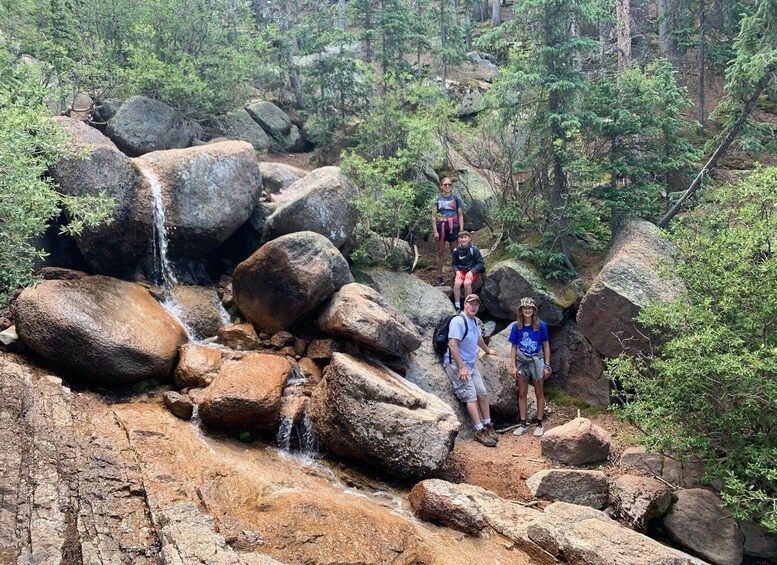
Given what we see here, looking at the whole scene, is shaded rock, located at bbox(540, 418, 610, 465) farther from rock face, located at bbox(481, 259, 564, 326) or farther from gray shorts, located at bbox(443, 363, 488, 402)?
rock face, located at bbox(481, 259, 564, 326)

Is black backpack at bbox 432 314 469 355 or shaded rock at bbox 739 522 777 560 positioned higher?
black backpack at bbox 432 314 469 355

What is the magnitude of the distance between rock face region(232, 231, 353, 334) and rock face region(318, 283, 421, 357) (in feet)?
1.40

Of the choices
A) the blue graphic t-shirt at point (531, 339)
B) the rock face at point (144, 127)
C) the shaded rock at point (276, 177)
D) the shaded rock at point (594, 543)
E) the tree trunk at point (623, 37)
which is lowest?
the shaded rock at point (594, 543)

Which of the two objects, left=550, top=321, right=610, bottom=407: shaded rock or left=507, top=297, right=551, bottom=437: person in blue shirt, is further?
left=550, top=321, right=610, bottom=407: shaded rock

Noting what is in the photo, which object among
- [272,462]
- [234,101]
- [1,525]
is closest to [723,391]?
[272,462]

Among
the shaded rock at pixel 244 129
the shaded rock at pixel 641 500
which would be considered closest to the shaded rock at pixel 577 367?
the shaded rock at pixel 641 500

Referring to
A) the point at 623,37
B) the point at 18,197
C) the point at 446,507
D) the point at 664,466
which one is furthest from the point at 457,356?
the point at 623,37

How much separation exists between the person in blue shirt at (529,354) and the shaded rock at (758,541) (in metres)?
3.65

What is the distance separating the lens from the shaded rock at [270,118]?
22078 millimetres

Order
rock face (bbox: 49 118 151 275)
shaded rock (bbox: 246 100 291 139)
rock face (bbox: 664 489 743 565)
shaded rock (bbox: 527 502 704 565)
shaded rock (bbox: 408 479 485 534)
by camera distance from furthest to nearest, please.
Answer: shaded rock (bbox: 246 100 291 139) < rock face (bbox: 49 118 151 275) < rock face (bbox: 664 489 743 565) < shaded rock (bbox: 408 479 485 534) < shaded rock (bbox: 527 502 704 565)

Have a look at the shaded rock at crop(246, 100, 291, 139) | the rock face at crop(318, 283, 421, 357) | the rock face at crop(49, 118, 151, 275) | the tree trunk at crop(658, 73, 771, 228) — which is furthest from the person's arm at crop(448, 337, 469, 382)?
the shaded rock at crop(246, 100, 291, 139)

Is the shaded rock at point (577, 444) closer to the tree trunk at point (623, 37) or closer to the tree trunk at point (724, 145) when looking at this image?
the tree trunk at point (724, 145)

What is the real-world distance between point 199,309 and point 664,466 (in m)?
9.94

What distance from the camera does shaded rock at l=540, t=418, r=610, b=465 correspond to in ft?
31.0
